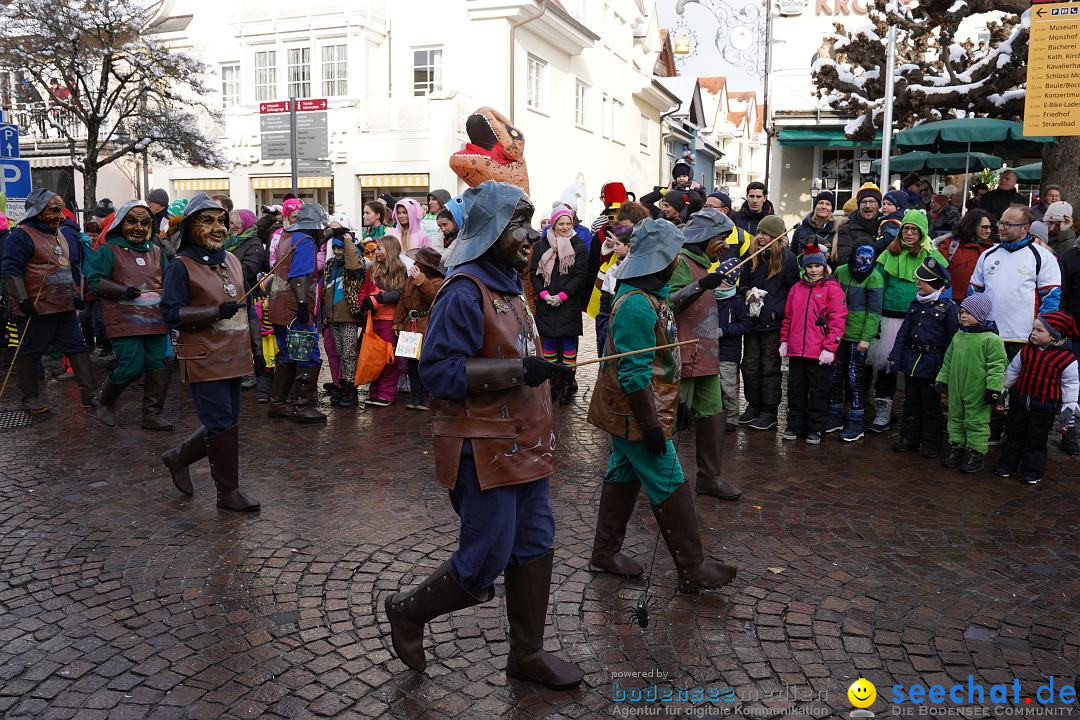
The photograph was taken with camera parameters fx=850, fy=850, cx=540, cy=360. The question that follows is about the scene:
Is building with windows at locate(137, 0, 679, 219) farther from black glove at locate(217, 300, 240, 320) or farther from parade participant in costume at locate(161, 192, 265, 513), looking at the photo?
black glove at locate(217, 300, 240, 320)

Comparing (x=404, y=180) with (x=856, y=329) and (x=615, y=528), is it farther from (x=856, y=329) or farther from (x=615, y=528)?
(x=615, y=528)

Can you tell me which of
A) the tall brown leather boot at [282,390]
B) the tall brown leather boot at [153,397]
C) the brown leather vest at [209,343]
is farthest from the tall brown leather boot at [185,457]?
the tall brown leather boot at [282,390]

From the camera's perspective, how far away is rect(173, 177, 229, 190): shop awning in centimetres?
2505

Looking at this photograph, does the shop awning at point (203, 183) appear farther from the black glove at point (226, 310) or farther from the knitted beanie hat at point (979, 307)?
the knitted beanie hat at point (979, 307)

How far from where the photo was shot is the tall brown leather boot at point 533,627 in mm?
3525

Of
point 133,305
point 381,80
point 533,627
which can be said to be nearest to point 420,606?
point 533,627

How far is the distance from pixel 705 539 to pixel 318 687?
2.57 meters

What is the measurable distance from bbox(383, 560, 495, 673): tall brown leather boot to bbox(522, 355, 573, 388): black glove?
0.88m

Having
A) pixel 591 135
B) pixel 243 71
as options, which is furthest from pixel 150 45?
pixel 591 135

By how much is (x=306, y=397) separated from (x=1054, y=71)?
7622 millimetres

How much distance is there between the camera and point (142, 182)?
88.9 ft

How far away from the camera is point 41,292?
8.47 metres

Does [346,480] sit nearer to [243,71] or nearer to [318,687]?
[318,687]

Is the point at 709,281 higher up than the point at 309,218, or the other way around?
the point at 309,218
